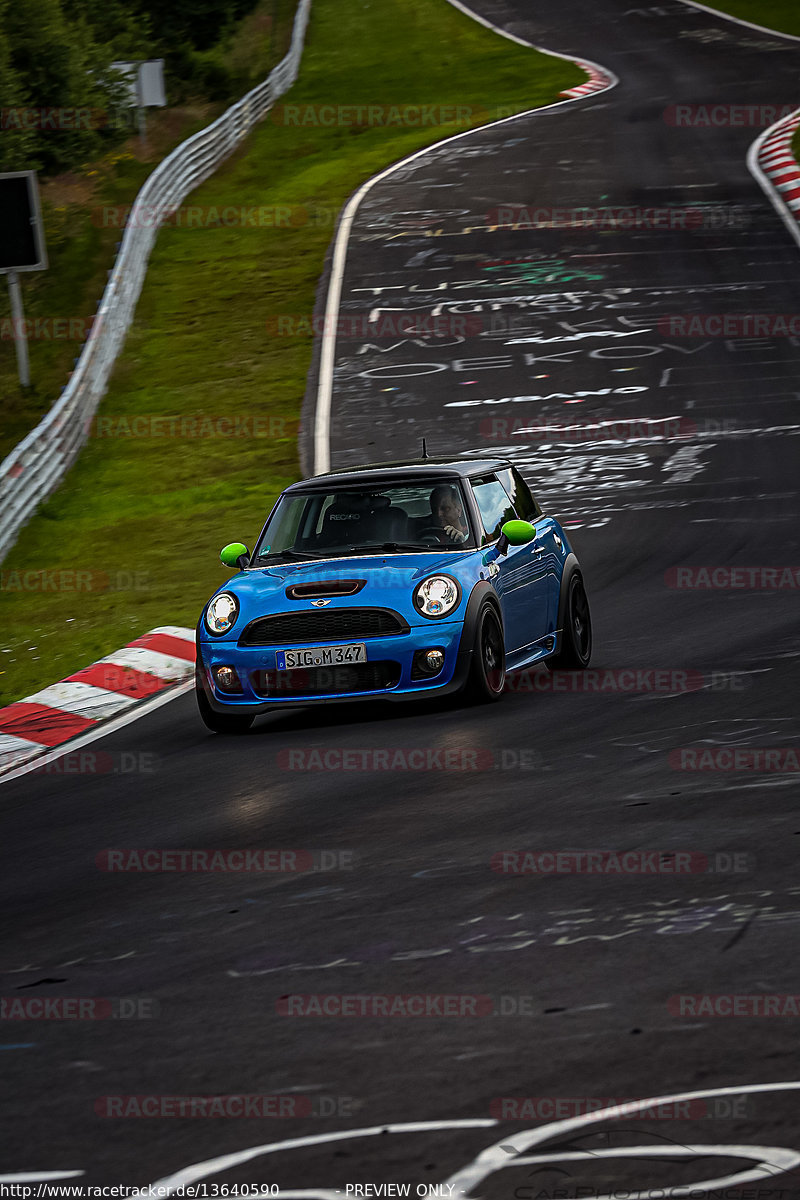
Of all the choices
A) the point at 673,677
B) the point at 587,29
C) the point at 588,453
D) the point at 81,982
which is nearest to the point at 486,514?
the point at 673,677

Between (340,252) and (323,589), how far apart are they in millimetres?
23852

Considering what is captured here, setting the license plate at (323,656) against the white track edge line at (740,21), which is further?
the white track edge line at (740,21)

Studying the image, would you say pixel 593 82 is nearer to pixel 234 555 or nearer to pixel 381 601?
pixel 234 555

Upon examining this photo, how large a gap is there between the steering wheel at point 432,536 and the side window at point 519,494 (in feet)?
3.53

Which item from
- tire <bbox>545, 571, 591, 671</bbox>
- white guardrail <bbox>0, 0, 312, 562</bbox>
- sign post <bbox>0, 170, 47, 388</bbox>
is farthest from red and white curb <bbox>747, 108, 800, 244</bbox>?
tire <bbox>545, 571, 591, 671</bbox>

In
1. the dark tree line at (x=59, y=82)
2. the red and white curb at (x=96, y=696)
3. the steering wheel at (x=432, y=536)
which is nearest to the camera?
the steering wheel at (x=432, y=536)

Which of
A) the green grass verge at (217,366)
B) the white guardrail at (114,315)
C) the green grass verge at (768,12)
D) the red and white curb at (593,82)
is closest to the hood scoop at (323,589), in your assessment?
the green grass verge at (217,366)

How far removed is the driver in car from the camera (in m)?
10.8

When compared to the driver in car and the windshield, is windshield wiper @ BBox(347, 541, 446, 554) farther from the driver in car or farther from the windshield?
the driver in car

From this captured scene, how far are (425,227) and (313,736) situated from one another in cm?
2594

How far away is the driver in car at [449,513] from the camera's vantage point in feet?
35.5

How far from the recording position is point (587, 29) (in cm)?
5616

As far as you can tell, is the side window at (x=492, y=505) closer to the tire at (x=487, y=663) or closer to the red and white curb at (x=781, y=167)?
the tire at (x=487, y=663)

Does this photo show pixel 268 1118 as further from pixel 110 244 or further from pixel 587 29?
pixel 587 29
